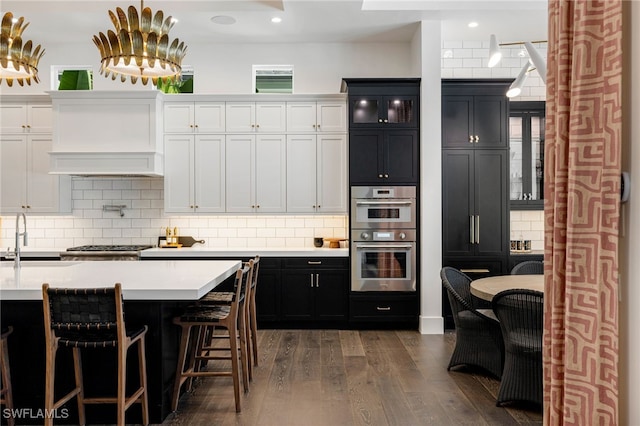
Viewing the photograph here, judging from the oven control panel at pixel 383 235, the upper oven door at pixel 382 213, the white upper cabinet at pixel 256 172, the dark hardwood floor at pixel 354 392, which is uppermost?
the white upper cabinet at pixel 256 172

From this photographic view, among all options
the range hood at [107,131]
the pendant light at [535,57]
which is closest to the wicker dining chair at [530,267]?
the pendant light at [535,57]

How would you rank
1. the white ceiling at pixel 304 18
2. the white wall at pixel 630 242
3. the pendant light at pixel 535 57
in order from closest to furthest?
the white wall at pixel 630 242 < the pendant light at pixel 535 57 < the white ceiling at pixel 304 18

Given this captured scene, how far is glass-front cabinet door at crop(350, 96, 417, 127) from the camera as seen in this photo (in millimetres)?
5469

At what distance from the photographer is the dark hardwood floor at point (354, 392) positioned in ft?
10.2

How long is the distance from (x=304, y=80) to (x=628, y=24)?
5052mm

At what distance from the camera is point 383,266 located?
5500 millimetres

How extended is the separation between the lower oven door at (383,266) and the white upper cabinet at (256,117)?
1758 millimetres

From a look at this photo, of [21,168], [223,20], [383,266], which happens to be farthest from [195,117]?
[383,266]

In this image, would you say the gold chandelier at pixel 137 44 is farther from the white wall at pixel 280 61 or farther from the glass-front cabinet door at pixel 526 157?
the glass-front cabinet door at pixel 526 157

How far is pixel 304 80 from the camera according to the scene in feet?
20.3

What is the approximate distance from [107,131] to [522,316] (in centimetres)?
492

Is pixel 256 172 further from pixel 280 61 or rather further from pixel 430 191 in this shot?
pixel 430 191

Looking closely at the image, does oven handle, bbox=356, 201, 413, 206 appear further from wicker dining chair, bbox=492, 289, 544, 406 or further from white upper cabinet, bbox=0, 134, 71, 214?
white upper cabinet, bbox=0, 134, 71, 214

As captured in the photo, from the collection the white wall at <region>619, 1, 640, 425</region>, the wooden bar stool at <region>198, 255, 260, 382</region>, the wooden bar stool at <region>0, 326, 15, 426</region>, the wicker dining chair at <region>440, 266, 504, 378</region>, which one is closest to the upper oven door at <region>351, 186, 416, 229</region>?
the wicker dining chair at <region>440, 266, 504, 378</region>
